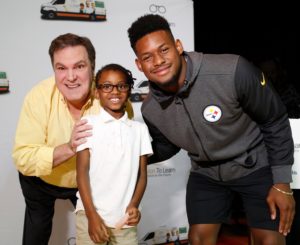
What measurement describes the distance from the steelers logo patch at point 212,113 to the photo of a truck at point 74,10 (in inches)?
48.5

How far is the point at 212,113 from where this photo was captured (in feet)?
4.50

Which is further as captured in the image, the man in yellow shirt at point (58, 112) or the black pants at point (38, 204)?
the black pants at point (38, 204)

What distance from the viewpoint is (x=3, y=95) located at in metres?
2.08

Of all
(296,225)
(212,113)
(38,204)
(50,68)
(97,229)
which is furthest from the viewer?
(50,68)

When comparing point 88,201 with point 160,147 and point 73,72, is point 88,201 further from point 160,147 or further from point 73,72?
point 73,72

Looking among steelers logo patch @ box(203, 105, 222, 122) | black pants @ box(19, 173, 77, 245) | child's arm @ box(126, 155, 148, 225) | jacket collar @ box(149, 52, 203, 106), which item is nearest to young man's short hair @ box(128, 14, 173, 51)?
jacket collar @ box(149, 52, 203, 106)

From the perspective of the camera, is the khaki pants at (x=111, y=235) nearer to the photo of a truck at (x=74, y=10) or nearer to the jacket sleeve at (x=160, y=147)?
the jacket sleeve at (x=160, y=147)

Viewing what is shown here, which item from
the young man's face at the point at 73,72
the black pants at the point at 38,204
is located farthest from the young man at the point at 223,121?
the black pants at the point at 38,204

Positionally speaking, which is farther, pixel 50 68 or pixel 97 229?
pixel 50 68

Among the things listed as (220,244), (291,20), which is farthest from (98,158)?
(291,20)

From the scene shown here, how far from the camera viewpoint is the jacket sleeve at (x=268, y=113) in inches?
51.5

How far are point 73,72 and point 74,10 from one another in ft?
2.89

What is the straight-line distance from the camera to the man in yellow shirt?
1.44 metres

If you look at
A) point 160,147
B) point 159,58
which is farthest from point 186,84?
point 160,147
